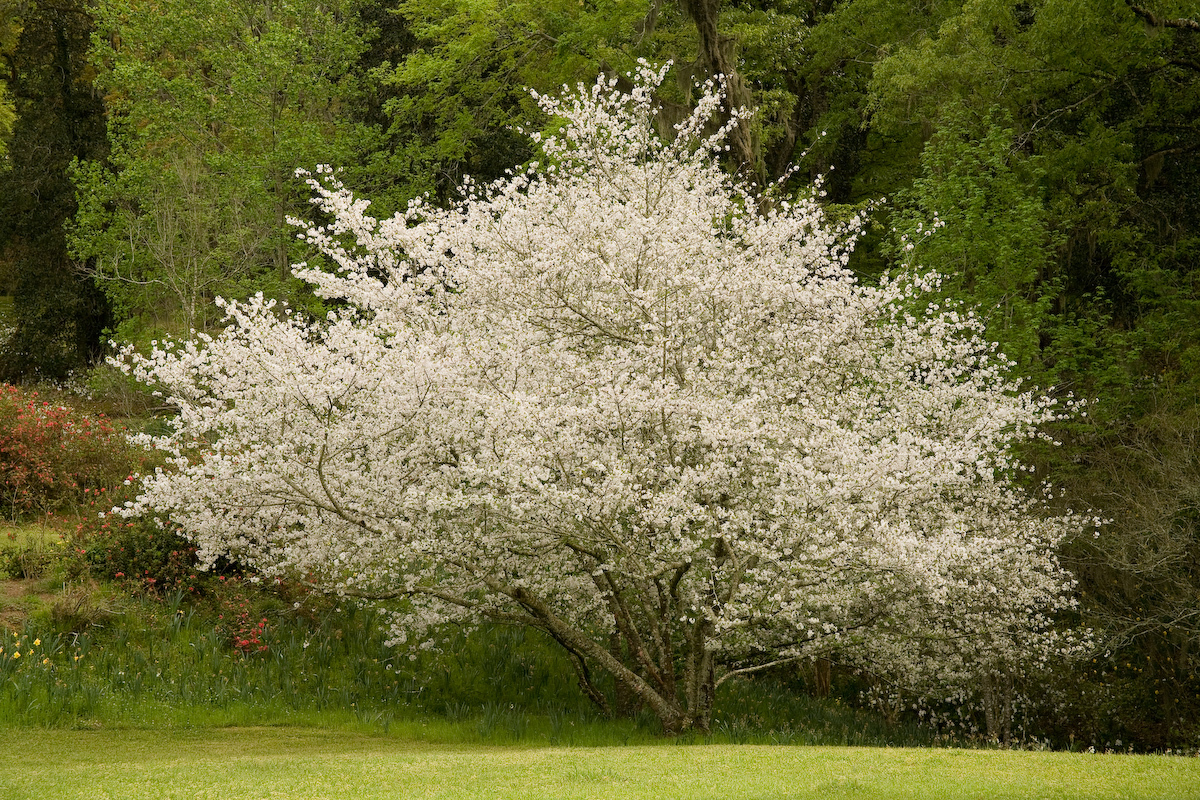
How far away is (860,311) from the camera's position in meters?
11.8

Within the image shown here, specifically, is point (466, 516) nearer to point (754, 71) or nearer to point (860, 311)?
point (860, 311)

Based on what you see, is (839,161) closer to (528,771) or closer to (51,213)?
(51,213)

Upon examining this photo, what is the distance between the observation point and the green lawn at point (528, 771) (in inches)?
289

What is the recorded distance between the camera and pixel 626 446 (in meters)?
9.90

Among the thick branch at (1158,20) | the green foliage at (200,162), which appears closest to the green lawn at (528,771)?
the thick branch at (1158,20)

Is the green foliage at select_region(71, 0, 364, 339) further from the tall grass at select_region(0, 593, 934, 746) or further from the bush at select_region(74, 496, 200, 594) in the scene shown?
the tall grass at select_region(0, 593, 934, 746)

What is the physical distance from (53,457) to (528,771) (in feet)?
32.8

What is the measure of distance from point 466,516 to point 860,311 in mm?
5020

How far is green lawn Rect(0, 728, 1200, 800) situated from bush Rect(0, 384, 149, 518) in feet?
18.6

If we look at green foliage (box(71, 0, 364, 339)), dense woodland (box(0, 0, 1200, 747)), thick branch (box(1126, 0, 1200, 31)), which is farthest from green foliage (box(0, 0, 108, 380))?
thick branch (box(1126, 0, 1200, 31))

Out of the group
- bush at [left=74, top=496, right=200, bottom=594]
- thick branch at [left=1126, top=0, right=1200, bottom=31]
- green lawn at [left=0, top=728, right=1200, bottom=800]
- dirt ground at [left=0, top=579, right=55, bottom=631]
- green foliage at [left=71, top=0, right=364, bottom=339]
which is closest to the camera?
green lawn at [left=0, top=728, right=1200, bottom=800]

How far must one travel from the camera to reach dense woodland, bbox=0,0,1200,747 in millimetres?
14797

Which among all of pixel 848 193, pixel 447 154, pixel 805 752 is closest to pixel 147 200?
pixel 447 154

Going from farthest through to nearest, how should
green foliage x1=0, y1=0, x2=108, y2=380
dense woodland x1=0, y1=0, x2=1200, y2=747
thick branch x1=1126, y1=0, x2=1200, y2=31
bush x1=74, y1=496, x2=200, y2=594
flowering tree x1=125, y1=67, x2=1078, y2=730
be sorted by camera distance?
green foliage x1=0, y1=0, x2=108, y2=380, thick branch x1=1126, y1=0, x2=1200, y2=31, dense woodland x1=0, y1=0, x2=1200, y2=747, bush x1=74, y1=496, x2=200, y2=594, flowering tree x1=125, y1=67, x2=1078, y2=730
